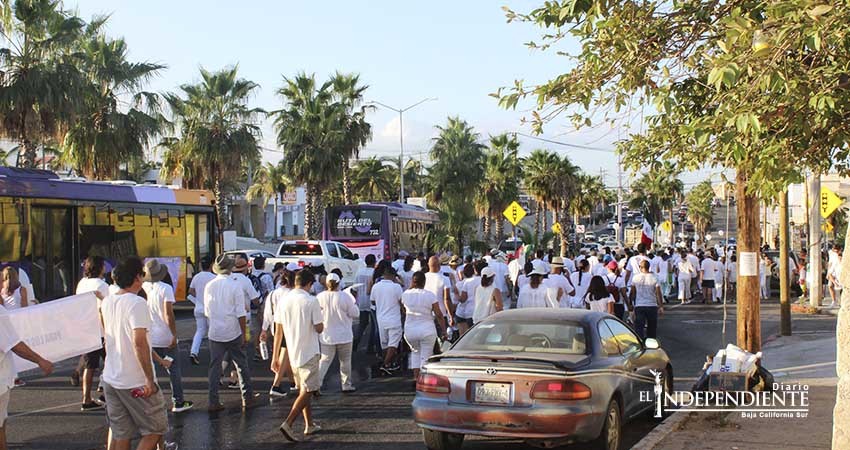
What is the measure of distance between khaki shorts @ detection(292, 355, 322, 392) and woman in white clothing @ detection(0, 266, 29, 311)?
4.43 m

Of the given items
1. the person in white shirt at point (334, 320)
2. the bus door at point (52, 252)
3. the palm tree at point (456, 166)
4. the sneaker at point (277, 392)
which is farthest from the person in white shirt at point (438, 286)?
the palm tree at point (456, 166)

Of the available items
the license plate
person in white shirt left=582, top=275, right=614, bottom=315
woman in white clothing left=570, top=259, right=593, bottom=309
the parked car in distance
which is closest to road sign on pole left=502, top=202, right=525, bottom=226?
woman in white clothing left=570, top=259, right=593, bottom=309

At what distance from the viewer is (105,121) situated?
109ft

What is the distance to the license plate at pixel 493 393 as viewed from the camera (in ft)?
25.5

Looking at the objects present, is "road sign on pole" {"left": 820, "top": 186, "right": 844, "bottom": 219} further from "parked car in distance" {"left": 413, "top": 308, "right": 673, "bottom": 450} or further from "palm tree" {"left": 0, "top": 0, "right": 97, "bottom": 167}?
"palm tree" {"left": 0, "top": 0, "right": 97, "bottom": 167}

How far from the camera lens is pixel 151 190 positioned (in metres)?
24.3

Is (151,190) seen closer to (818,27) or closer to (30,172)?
(30,172)

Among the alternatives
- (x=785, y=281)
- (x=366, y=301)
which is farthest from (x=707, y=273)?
(x=366, y=301)

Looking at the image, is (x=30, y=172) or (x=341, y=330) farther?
(x=30, y=172)

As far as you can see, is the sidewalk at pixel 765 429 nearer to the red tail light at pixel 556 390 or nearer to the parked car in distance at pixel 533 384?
the parked car in distance at pixel 533 384

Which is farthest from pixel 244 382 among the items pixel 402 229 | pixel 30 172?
pixel 402 229

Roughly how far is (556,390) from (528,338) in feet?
3.46

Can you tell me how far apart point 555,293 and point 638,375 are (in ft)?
16.8

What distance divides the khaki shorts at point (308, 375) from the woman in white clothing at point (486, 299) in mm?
4594
